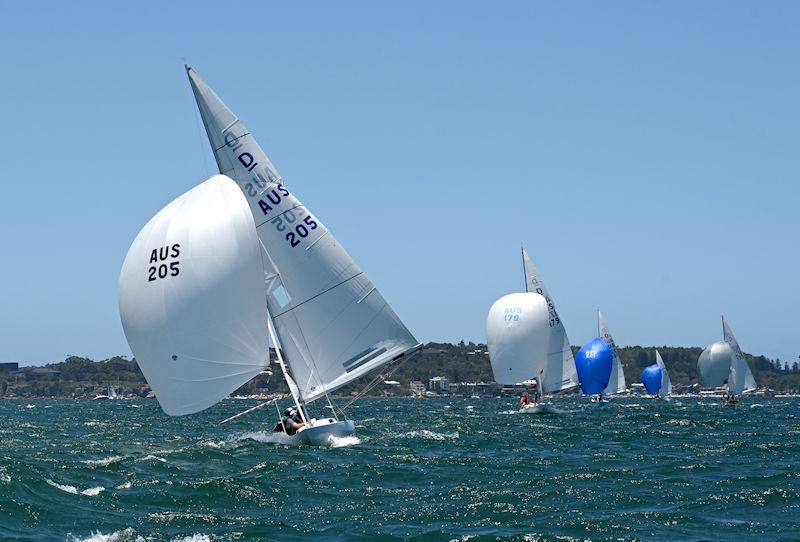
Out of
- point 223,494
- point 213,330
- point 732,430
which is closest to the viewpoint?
point 223,494

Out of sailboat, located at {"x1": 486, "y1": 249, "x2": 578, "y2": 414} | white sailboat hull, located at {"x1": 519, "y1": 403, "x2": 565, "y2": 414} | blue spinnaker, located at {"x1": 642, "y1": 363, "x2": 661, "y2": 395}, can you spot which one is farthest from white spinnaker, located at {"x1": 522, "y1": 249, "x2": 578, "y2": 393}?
blue spinnaker, located at {"x1": 642, "y1": 363, "x2": 661, "y2": 395}

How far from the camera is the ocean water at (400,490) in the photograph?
24.3 metres

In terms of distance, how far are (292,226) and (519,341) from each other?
43764 millimetres

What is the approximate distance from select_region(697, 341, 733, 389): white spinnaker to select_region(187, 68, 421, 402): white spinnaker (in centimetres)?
10663

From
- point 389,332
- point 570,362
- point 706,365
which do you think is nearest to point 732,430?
point 389,332

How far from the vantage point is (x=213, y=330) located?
3962 centimetres

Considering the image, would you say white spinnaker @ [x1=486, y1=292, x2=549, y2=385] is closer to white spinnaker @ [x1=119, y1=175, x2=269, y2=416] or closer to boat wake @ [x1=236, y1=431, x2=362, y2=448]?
boat wake @ [x1=236, y1=431, x2=362, y2=448]

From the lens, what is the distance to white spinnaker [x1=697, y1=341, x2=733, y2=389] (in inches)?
5640

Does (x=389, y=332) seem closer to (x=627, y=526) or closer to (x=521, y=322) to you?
(x=627, y=526)

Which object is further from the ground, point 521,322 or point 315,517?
point 521,322

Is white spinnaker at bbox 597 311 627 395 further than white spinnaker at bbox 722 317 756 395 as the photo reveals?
No

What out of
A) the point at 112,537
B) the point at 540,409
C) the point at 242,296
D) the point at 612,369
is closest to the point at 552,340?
the point at 540,409

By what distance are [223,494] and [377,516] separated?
4.67 metres

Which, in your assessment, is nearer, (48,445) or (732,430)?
(48,445)
